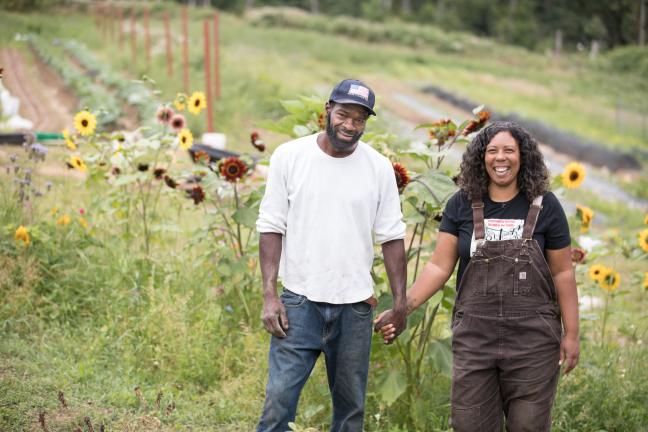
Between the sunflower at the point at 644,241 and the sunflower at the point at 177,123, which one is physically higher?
the sunflower at the point at 177,123

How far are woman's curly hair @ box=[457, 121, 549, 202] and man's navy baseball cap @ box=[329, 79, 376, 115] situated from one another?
47cm

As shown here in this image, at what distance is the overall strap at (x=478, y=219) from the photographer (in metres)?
3.26

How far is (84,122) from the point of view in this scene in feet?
18.8

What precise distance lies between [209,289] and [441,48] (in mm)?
37896

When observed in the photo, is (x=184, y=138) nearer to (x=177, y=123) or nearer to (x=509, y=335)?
(x=177, y=123)

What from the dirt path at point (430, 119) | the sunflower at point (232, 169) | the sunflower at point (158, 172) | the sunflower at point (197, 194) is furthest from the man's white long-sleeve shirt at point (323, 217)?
the dirt path at point (430, 119)

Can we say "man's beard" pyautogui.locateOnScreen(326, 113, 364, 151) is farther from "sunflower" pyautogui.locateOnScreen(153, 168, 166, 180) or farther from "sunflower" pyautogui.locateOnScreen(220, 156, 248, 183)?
"sunflower" pyautogui.locateOnScreen(153, 168, 166, 180)

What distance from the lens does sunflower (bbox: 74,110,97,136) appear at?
18.6 feet

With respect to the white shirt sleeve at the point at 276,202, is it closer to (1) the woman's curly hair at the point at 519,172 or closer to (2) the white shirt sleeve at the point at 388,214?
(2) the white shirt sleeve at the point at 388,214

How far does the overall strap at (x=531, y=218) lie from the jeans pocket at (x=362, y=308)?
72 cm

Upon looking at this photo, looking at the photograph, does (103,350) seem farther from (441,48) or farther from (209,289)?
(441,48)

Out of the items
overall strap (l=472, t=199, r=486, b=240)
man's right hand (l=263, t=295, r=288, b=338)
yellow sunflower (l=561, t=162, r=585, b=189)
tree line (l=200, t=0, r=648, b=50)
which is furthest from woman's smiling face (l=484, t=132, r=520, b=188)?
tree line (l=200, t=0, r=648, b=50)

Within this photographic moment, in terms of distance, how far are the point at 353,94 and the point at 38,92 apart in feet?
49.1

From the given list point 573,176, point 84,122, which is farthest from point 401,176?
point 84,122
